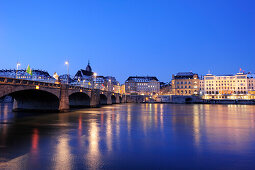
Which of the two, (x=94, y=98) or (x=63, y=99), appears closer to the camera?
(x=63, y=99)

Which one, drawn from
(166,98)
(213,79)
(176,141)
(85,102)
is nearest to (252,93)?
(213,79)

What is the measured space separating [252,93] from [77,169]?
17992cm

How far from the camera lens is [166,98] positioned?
171125 millimetres

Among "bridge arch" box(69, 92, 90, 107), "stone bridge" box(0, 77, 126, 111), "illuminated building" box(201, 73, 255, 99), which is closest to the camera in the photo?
"stone bridge" box(0, 77, 126, 111)

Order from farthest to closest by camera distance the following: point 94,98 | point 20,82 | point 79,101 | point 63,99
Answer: point 79,101 → point 94,98 → point 63,99 → point 20,82

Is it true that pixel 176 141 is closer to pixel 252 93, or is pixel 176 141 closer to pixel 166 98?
pixel 166 98

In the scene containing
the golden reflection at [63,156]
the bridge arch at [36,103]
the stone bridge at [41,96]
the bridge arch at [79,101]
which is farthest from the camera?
the bridge arch at [79,101]

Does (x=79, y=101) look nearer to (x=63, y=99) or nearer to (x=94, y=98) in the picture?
(x=94, y=98)

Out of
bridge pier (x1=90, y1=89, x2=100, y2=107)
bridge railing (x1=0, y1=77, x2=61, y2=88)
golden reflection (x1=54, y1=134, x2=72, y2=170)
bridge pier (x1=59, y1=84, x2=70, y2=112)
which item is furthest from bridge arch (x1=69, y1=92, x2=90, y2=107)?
golden reflection (x1=54, y1=134, x2=72, y2=170)

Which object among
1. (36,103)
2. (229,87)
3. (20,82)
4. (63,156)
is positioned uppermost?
(229,87)

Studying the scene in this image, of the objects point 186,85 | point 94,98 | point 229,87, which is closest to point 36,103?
point 94,98

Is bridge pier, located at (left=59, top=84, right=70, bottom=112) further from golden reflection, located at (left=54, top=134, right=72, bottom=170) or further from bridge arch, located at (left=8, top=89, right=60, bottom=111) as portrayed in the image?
golden reflection, located at (left=54, top=134, right=72, bottom=170)

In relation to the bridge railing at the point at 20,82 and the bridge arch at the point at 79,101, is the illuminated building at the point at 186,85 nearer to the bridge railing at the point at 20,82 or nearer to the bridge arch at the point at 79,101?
the bridge arch at the point at 79,101

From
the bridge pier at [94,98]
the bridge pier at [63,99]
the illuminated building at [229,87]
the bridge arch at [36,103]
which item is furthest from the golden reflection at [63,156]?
the illuminated building at [229,87]
